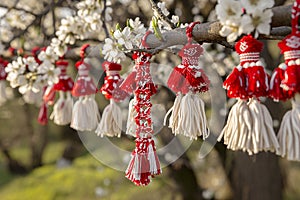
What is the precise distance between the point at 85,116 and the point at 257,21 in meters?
0.98

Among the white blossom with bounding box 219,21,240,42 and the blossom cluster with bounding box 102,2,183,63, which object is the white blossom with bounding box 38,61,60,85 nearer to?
the blossom cluster with bounding box 102,2,183,63

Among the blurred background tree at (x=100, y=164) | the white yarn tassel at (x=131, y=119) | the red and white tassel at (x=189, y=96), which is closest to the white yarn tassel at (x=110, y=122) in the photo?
the white yarn tassel at (x=131, y=119)

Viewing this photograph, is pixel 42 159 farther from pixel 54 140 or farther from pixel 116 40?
pixel 116 40

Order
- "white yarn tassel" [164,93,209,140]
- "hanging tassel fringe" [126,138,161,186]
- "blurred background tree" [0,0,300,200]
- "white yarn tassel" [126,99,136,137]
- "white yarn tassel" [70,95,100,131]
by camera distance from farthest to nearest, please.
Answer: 1. "blurred background tree" [0,0,300,200]
2. "white yarn tassel" [70,95,100,131]
3. "white yarn tassel" [126,99,136,137]
4. "hanging tassel fringe" [126,138,161,186]
5. "white yarn tassel" [164,93,209,140]

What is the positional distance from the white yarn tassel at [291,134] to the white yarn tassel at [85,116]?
97cm

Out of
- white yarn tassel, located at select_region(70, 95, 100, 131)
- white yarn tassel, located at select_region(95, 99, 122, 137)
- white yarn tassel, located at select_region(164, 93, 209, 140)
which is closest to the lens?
white yarn tassel, located at select_region(164, 93, 209, 140)

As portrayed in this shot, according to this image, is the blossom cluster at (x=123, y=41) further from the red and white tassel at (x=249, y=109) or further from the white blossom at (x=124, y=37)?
the red and white tassel at (x=249, y=109)

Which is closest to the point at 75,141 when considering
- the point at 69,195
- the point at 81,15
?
the point at 69,195

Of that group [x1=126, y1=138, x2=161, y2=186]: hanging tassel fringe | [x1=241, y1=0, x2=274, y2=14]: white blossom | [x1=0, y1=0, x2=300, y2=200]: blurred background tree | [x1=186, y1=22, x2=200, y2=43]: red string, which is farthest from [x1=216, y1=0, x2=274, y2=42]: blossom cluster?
[x1=0, y1=0, x2=300, y2=200]: blurred background tree

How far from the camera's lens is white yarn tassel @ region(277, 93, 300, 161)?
0.90 metres

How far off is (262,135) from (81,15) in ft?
4.51

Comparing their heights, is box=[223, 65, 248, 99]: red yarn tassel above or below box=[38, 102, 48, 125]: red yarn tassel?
above

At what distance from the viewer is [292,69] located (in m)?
0.95

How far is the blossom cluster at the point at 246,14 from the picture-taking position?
923 mm
